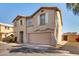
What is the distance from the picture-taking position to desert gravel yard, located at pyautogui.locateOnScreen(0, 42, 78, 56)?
3.89m

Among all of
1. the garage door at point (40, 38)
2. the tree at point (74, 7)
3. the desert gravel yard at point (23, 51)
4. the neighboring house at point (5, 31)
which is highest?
the tree at point (74, 7)

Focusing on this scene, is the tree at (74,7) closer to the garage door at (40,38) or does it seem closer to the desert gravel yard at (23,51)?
the garage door at (40,38)

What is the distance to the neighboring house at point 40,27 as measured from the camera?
3.90 metres

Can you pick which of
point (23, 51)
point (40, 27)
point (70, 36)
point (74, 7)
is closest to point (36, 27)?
point (40, 27)

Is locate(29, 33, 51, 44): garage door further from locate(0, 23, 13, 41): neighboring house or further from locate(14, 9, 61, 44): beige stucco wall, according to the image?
locate(0, 23, 13, 41): neighboring house

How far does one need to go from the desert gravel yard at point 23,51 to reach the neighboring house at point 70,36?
0.21 metres

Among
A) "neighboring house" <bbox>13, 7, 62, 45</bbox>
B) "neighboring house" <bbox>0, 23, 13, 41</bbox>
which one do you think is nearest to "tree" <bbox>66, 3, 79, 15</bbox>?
"neighboring house" <bbox>13, 7, 62, 45</bbox>

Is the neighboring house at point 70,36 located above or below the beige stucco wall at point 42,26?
below

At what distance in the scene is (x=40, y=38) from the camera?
13.1 feet

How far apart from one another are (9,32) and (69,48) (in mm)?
1010

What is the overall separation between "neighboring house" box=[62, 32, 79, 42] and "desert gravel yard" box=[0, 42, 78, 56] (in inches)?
8.4

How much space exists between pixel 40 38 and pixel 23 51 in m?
0.35

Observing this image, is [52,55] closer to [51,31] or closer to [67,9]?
[51,31]

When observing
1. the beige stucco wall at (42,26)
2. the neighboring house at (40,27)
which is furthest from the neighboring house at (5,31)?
the beige stucco wall at (42,26)
